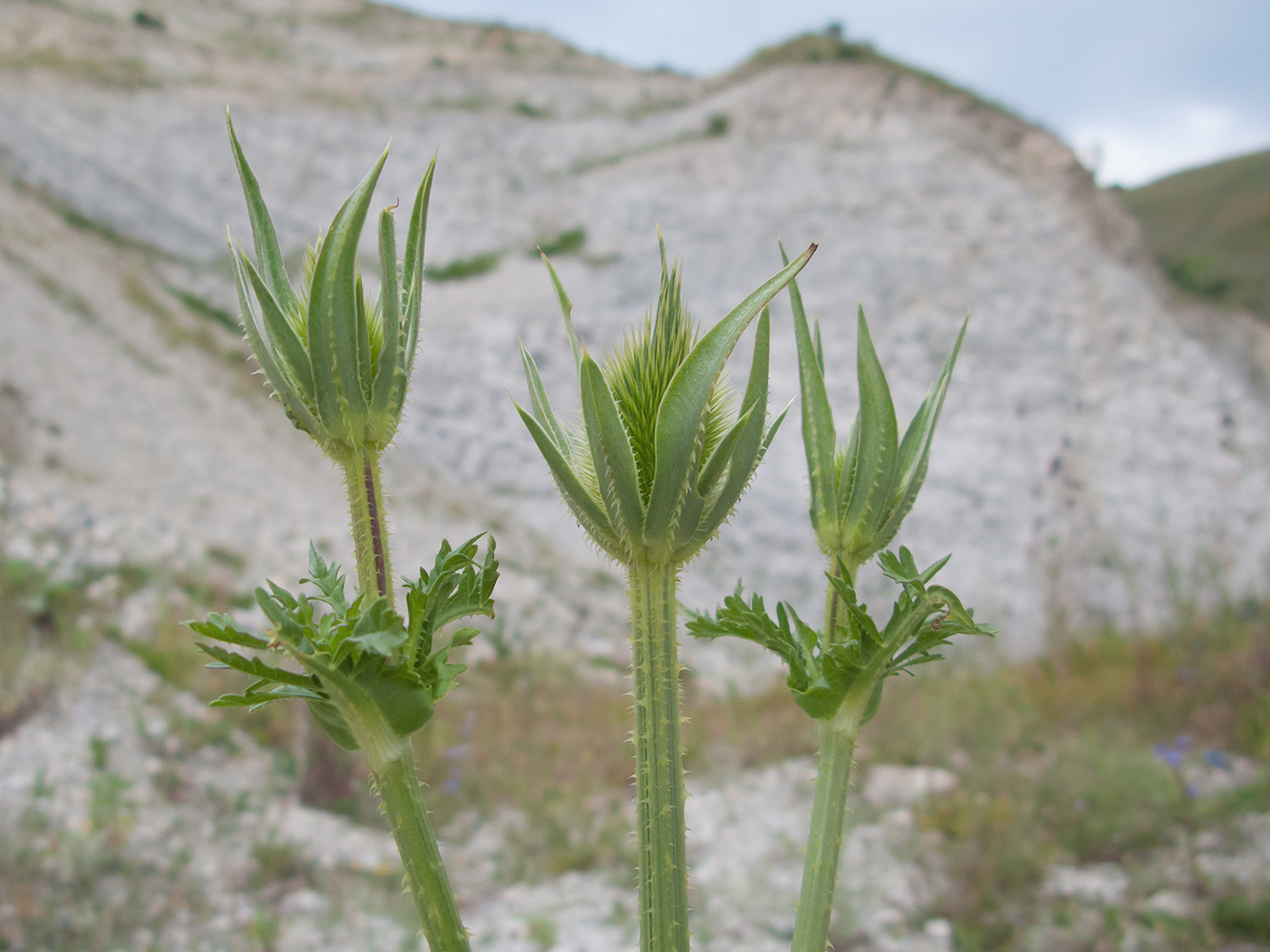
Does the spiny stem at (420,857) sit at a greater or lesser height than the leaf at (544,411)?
lesser

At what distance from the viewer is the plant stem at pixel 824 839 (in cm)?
103

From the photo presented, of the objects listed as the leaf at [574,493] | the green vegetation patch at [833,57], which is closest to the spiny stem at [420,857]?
the leaf at [574,493]

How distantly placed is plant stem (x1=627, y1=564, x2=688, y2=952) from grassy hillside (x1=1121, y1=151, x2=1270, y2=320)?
16.6 meters

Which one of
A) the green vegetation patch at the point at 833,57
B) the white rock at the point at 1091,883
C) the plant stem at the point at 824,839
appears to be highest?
the green vegetation patch at the point at 833,57

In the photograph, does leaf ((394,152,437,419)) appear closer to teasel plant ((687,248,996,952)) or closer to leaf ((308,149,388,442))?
leaf ((308,149,388,442))

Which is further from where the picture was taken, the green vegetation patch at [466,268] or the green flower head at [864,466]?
the green vegetation patch at [466,268]

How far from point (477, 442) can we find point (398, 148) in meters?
6.83

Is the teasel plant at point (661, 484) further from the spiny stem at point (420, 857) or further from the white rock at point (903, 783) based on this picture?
the white rock at point (903, 783)

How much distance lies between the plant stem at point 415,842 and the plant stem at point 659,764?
0.69 feet

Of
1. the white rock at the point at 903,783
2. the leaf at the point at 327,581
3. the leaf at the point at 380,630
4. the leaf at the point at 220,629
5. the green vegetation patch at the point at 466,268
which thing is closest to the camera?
the leaf at the point at 380,630

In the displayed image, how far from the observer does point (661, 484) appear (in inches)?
36.7

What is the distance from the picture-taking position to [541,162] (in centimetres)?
1692

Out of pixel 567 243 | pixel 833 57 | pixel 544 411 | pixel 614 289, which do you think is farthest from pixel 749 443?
pixel 833 57

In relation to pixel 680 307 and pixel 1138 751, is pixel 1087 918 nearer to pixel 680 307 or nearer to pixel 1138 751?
pixel 1138 751
